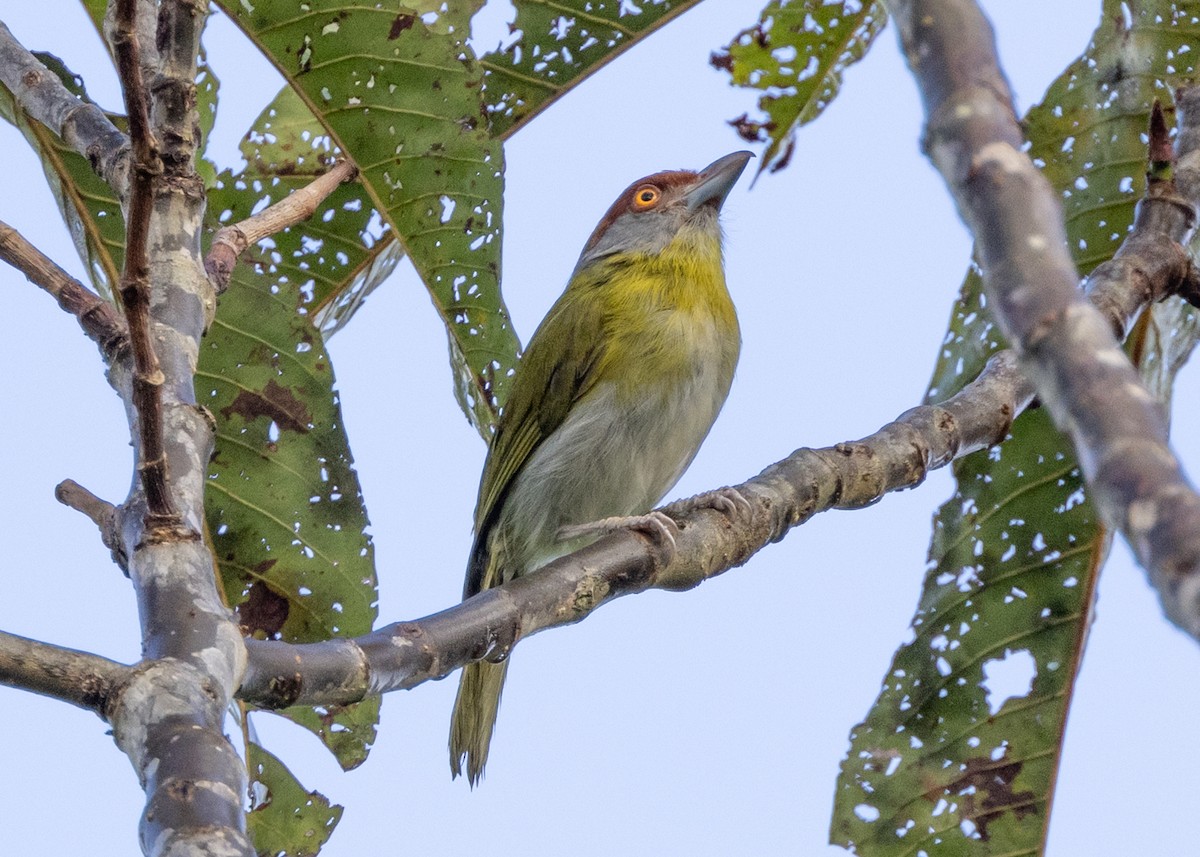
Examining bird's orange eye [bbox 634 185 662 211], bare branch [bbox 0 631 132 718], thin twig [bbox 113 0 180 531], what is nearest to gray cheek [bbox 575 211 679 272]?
bird's orange eye [bbox 634 185 662 211]

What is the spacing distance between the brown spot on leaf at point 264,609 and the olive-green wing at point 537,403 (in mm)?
1172

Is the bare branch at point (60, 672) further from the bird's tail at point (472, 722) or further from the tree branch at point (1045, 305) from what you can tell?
the bird's tail at point (472, 722)

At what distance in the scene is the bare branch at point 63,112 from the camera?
2.58 metres

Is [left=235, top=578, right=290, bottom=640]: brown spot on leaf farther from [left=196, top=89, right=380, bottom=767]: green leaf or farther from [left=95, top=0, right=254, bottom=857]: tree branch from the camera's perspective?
[left=95, top=0, right=254, bottom=857]: tree branch

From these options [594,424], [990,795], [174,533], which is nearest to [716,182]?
[594,424]

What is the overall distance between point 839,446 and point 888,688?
75 cm

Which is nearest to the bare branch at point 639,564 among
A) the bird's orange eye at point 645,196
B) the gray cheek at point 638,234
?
the gray cheek at point 638,234

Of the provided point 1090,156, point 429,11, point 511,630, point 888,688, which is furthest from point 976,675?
point 429,11

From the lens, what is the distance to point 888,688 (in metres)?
3.33

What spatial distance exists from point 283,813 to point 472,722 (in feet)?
3.03

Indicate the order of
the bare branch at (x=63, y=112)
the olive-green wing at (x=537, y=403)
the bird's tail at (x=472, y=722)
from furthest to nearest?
the olive-green wing at (x=537, y=403), the bird's tail at (x=472, y=722), the bare branch at (x=63, y=112)

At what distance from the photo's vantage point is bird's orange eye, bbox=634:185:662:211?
5.03m

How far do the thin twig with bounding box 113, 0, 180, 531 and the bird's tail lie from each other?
90.0 inches

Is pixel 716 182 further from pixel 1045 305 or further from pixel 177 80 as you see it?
pixel 1045 305
